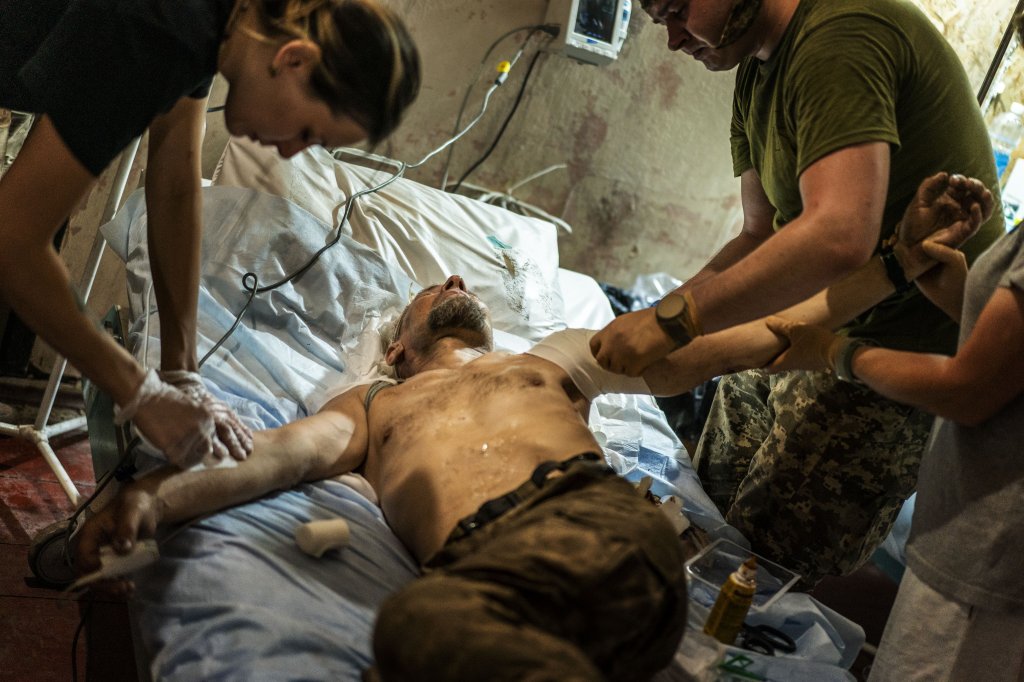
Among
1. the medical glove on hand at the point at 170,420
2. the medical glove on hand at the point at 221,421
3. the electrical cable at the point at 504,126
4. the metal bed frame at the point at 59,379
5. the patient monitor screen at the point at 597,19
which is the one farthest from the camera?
the electrical cable at the point at 504,126

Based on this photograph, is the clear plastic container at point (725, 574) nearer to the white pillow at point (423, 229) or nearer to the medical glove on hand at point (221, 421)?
the medical glove on hand at point (221, 421)

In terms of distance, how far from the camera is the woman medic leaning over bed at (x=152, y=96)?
1.16 meters

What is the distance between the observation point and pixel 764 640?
1.72m

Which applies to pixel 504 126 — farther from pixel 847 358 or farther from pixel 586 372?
pixel 847 358

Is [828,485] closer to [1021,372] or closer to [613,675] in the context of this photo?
[1021,372]

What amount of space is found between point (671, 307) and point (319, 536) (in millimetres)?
755

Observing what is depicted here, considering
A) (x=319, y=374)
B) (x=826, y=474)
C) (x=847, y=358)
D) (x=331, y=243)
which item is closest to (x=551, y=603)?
(x=847, y=358)

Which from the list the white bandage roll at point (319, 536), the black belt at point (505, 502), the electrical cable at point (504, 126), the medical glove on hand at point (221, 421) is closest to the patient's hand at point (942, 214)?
the black belt at point (505, 502)

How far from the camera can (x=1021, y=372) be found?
144cm

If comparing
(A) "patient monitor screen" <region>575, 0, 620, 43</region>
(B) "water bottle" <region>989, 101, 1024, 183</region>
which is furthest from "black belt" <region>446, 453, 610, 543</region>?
(B) "water bottle" <region>989, 101, 1024, 183</region>

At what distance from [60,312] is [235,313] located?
125 centimetres

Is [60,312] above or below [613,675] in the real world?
above

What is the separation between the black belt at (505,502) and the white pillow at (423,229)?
1388 millimetres

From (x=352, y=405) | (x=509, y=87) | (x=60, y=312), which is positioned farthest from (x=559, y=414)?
(x=509, y=87)
